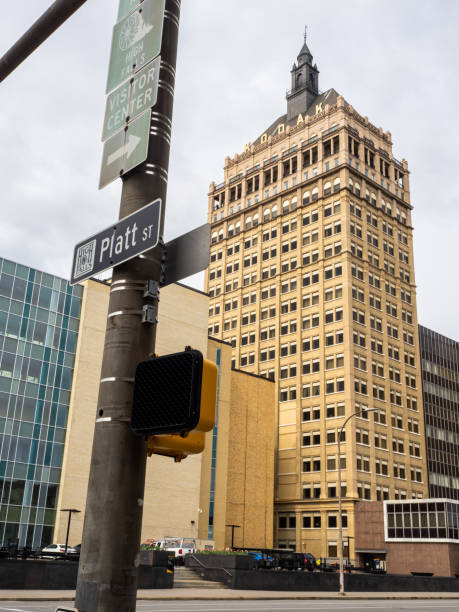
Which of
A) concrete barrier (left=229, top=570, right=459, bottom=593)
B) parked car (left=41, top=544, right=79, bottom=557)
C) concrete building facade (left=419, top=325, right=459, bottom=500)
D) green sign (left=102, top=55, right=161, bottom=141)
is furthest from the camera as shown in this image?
concrete building facade (left=419, top=325, right=459, bottom=500)

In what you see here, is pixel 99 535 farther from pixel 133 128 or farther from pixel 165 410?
pixel 133 128

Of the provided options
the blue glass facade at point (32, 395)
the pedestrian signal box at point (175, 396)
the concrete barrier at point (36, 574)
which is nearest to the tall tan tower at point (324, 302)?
the blue glass facade at point (32, 395)

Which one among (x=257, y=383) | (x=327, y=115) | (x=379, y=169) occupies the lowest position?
(x=257, y=383)

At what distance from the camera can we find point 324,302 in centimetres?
9775

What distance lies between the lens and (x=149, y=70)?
455 cm

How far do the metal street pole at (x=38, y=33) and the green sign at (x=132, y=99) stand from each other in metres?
0.60

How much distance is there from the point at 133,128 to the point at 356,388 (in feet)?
290

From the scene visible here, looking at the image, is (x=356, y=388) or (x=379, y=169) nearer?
(x=356, y=388)

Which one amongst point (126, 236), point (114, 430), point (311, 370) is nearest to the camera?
point (114, 430)

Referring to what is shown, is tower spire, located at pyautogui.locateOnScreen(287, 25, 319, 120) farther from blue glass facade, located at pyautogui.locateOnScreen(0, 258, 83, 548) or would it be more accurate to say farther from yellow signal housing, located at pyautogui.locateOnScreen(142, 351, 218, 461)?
yellow signal housing, located at pyautogui.locateOnScreen(142, 351, 218, 461)

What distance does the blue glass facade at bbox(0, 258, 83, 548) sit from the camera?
191 feet

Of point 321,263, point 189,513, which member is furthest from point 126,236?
point 321,263

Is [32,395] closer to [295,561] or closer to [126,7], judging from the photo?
[295,561]


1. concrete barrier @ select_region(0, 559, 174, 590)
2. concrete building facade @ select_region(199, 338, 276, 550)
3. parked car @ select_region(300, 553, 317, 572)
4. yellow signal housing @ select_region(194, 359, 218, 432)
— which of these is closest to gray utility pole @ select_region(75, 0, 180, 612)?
yellow signal housing @ select_region(194, 359, 218, 432)
